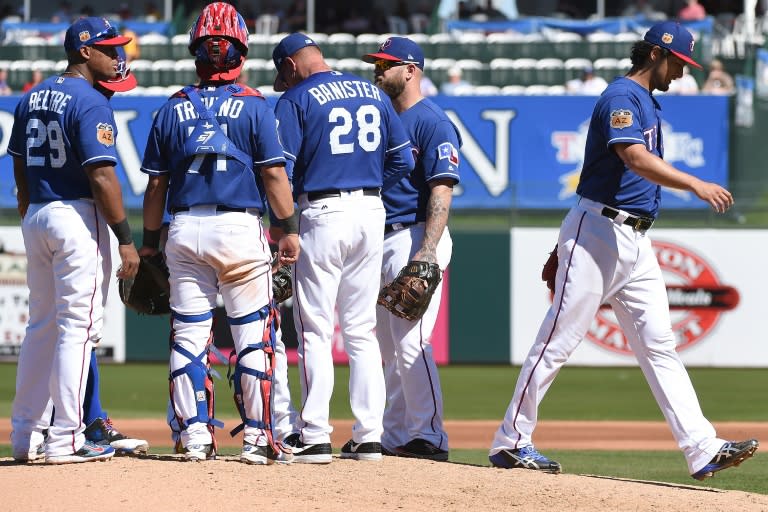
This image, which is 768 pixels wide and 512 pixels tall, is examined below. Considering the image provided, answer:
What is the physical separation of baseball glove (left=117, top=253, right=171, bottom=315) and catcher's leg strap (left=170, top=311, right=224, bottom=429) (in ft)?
1.40

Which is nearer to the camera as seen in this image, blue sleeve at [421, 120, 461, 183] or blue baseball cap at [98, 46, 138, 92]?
blue baseball cap at [98, 46, 138, 92]

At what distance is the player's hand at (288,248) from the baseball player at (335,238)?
0.56 ft

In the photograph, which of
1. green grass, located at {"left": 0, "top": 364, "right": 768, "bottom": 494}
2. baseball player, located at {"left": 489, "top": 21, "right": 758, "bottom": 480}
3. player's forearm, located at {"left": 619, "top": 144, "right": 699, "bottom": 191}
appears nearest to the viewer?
player's forearm, located at {"left": 619, "top": 144, "right": 699, "bottom": 191}

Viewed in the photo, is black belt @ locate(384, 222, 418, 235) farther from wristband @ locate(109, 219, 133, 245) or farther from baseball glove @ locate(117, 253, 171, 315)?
wristband @ locate(109, 219, 133, 245)

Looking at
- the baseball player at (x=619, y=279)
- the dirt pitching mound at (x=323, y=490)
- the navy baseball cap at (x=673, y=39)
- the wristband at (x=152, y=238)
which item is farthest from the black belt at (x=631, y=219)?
the wristband at (x=152, y=238)

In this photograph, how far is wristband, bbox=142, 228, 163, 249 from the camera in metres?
Result: 6.16

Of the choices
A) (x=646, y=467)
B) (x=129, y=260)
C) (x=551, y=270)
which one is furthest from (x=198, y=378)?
(x=646, y=467)

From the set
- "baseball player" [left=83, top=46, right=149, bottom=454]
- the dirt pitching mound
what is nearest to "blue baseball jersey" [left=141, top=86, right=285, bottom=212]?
"baseball player" [left=83, top=46, right=149, bottom=454]

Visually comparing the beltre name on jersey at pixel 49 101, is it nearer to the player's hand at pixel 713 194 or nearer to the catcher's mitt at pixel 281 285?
the catcher's mitt at pixel 281 285

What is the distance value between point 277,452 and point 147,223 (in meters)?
1.22

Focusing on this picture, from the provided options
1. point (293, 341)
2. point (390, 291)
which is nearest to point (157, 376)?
point (293, 341)

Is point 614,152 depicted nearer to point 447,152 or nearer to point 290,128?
point 447,152

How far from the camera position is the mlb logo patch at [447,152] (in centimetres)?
677

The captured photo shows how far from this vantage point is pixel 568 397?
472 inches
